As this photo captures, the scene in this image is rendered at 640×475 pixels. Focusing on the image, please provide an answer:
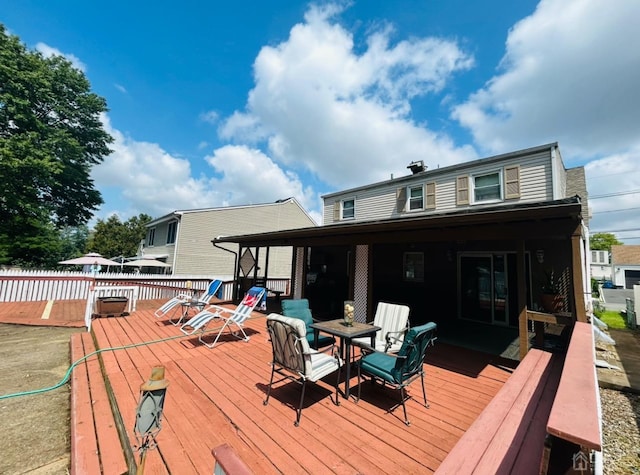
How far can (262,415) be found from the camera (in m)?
2.75

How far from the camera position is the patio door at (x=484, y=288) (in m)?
7.42

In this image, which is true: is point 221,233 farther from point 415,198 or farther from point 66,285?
point 415,198

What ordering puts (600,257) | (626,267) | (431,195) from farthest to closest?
1. (600,257)
2. (626,267)
3. (431,195)

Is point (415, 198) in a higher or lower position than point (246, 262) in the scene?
higher

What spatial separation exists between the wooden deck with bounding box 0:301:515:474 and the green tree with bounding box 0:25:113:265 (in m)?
18.1

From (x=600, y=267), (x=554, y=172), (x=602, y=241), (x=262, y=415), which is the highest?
(x=602, y=241)

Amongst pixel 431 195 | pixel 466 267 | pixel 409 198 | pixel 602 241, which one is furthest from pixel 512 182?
pixel 602 241

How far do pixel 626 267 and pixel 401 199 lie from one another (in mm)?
30663

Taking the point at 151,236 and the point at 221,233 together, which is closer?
the point at 221,233

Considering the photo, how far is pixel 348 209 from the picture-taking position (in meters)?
14.0

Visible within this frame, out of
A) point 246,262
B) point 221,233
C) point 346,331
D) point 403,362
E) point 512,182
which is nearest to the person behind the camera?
point 403,362

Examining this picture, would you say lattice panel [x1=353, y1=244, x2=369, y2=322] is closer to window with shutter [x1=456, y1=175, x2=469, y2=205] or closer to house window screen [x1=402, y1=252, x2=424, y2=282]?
house window screen [x1=402, y1=252, x2=424, y2=282]

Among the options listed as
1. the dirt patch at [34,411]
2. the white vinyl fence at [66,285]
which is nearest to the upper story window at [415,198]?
the white vinyl fence at [66,285]

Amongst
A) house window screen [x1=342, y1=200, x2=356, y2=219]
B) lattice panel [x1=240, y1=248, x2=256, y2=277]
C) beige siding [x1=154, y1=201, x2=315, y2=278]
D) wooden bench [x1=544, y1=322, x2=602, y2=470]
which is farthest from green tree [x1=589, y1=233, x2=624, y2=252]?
wooden bench [x1=544, y1=322, x2=602, y2=470]
